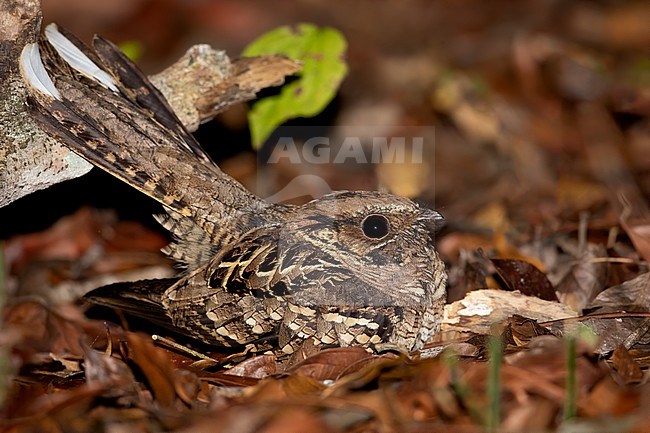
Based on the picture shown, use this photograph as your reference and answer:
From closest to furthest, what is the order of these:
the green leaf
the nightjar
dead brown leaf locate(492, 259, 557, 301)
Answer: the nightjar → dead brown leaf locate(492, 259, 557, 301) → the green leaf

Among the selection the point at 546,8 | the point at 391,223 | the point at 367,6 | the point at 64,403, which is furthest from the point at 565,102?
the point at 64,403

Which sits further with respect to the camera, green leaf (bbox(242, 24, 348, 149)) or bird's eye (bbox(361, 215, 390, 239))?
green leaf (bbox(242, 24, 348, 149))

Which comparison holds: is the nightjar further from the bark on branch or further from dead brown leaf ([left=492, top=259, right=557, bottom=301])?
dead brown leaf ([left=492, top=259, right=557, bottom=301])

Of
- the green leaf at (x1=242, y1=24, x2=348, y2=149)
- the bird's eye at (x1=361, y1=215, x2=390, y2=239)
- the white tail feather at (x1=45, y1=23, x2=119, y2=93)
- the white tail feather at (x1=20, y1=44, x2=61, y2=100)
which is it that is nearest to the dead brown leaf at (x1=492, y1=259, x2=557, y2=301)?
the bird's eye at (x1=361, y1=215, x2=390, y2=239)

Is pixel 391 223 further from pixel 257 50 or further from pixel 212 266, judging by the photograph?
pixel 257 50

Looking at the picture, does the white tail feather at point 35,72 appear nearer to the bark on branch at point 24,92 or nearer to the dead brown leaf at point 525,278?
the bark on branch at point 24,92

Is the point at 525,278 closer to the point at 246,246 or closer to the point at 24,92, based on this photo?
the point at 246,246

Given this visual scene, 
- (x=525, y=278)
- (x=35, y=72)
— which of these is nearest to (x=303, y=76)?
(x=35, y=72)
